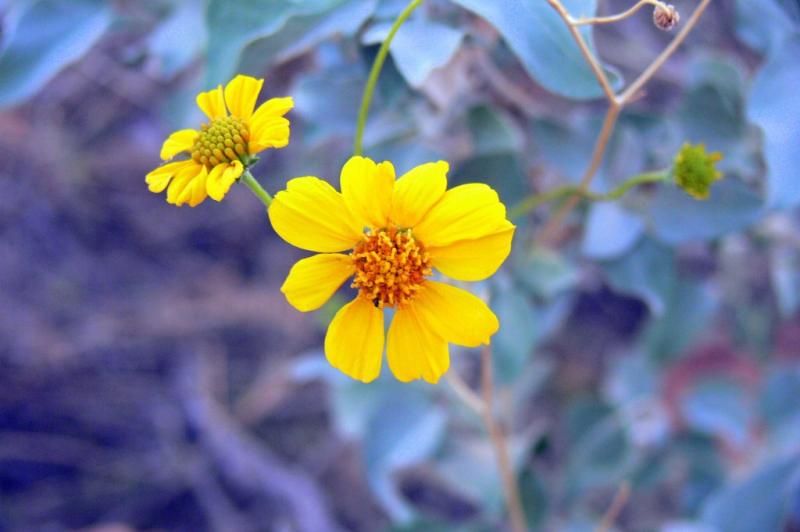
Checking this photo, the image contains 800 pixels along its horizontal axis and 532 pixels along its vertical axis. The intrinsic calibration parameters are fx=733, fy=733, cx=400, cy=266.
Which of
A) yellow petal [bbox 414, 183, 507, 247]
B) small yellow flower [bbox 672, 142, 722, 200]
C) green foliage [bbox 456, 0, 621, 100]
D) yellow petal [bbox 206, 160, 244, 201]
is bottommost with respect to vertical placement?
yellow petal [bbox 414, 183, 507, 247]

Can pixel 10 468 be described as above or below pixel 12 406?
below

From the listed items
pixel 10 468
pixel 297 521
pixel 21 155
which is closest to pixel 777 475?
pixel 297 521

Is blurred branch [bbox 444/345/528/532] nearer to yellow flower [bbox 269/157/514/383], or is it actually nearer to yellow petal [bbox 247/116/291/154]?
yellow flower [bbox 269/157/514/383]

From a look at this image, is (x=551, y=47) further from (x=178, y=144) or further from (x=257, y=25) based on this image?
(x=178, y=144)

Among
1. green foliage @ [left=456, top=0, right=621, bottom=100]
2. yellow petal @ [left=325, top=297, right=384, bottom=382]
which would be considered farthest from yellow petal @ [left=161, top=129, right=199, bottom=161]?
green foliage @ [left=456, top=0, right=621, bottom=100]

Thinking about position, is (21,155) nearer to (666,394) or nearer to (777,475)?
(666,394)
